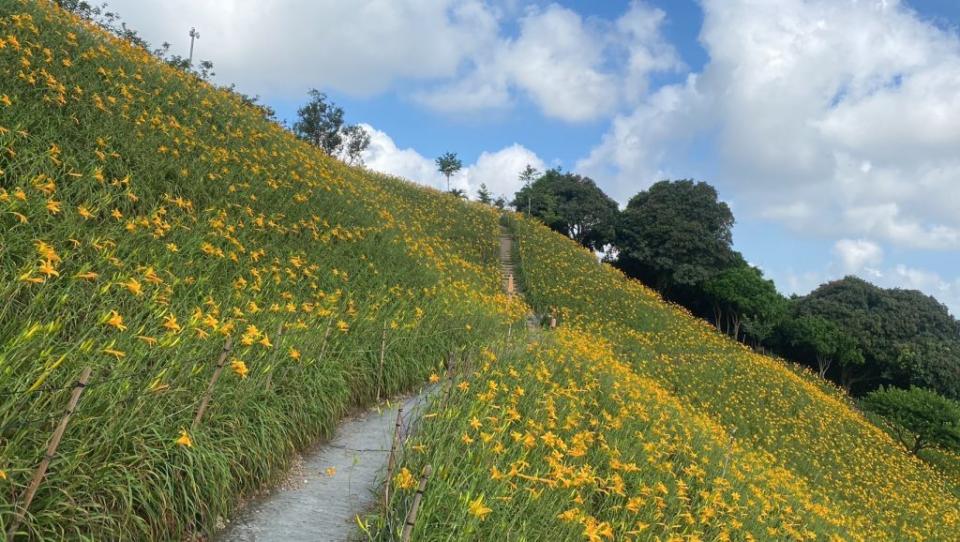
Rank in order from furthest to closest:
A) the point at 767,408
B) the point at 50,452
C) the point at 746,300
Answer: the point at 746,300 < the point at 767,408 < the point at 50,452

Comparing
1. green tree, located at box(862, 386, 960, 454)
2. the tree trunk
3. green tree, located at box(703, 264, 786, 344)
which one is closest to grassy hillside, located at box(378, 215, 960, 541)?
green tree, located at box(862, 386, 960, 454)

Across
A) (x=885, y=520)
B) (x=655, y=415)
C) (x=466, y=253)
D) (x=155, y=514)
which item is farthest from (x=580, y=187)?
(x=155, y=514)

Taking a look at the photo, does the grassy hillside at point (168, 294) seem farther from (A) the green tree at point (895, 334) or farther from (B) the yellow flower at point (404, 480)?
(A) the green tree at point (895, 334)

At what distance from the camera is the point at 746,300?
34438 millimetres

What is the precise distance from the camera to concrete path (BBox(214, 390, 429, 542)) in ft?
12.6

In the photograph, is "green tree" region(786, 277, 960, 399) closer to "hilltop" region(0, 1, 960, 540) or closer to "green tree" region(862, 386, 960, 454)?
"green tree" region(862, 386, 960, 454)

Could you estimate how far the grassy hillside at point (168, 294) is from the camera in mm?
3186

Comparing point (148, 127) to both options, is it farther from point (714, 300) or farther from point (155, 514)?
point (714, 300)

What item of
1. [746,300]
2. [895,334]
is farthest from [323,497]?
[895,334]

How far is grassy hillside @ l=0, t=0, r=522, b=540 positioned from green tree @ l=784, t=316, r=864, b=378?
2725 centimetres

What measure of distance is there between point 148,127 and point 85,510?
269 inches

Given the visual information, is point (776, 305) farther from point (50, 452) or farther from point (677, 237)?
point (50, 452)

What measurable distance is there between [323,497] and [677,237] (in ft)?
116

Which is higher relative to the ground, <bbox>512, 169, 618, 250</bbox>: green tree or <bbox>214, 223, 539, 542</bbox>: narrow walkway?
<bbox>512, 169, 618, 250</bbox>: green tree
